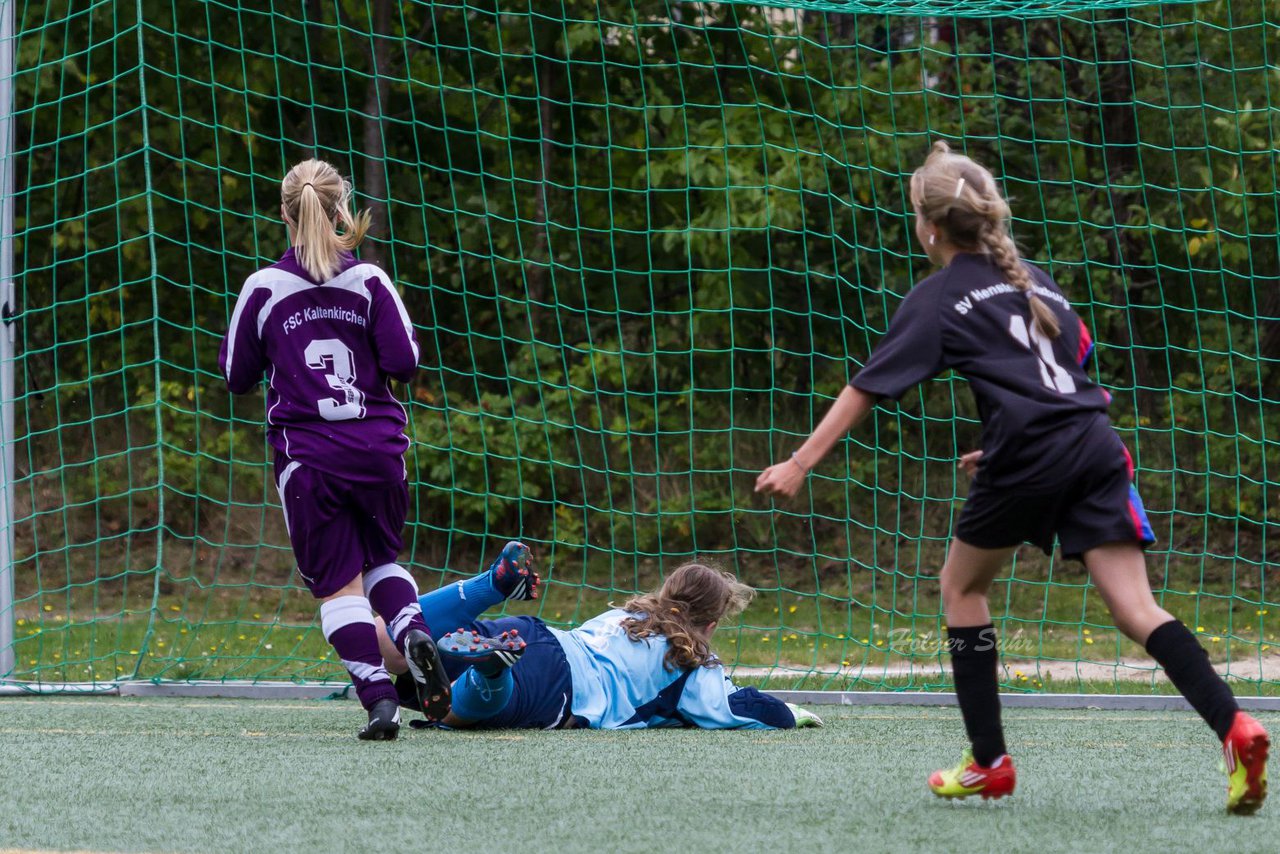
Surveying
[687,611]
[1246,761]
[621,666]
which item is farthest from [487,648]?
[1246,761]

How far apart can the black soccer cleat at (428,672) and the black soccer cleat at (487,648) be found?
6 cm

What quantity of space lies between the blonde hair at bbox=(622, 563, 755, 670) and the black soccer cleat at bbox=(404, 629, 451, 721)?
0.73 metres

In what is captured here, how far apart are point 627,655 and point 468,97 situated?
238 inches

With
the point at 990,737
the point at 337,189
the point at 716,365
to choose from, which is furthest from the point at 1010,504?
the point at 716,365

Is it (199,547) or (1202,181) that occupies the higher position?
(1202,181)

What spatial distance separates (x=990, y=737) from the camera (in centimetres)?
322

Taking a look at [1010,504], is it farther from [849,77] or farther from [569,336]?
[849,77]

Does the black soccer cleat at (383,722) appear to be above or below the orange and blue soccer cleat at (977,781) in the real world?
above

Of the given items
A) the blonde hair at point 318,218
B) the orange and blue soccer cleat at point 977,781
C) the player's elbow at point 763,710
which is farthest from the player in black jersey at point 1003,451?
the blonde hair at point 318,218

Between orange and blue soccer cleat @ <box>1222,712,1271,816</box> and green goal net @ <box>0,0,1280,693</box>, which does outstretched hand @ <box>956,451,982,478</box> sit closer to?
orange and blue soccer cleat @ <box>1222,712,1271,816</box>

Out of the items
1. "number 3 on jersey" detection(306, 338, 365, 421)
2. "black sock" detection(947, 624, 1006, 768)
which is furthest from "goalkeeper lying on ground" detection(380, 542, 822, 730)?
"black sock" detection(947, 624, 1006, 768)

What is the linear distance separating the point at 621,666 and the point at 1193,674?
200 cm

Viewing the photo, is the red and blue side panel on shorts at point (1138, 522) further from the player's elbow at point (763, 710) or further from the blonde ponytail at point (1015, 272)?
the player's elbow at point (763, 710)

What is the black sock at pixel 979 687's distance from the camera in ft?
10.6
